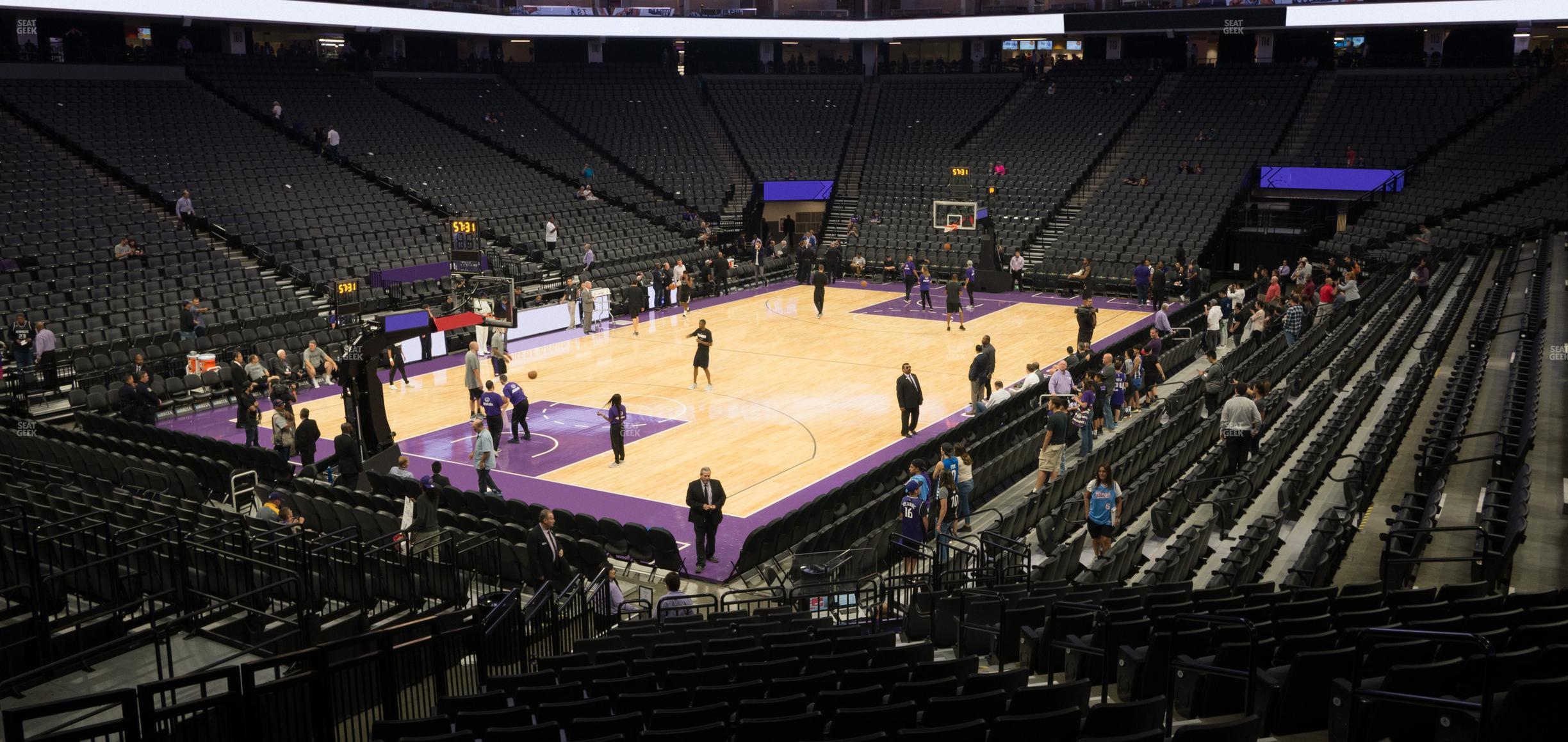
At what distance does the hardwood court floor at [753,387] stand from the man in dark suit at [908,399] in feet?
1.24

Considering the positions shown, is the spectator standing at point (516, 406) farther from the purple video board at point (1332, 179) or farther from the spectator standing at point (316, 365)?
the purple video board at point (1332, 179)

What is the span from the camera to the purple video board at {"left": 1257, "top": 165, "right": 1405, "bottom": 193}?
36.1 m

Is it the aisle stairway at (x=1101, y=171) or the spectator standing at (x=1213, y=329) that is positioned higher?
the aisle stairway at (x=1101, y=171)

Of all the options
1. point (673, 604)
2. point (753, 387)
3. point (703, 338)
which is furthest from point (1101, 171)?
point (673, 604)

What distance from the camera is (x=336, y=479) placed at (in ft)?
53.1

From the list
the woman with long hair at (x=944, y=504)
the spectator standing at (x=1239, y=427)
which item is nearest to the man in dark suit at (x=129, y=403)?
the woman with long hair at (x=944, y=504)

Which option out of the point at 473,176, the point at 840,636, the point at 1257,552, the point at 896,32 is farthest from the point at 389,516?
the point at 896,32

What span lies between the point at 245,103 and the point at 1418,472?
33.4 metres

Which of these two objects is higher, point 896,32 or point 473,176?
point 896,32

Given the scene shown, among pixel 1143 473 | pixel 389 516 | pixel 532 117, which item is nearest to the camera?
pixel 389 516

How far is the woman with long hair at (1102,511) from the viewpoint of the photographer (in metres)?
12.4

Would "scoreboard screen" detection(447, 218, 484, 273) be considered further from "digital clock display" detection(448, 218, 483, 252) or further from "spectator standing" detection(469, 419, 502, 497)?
"spectator standing" detection(469, 419, 502, 497)

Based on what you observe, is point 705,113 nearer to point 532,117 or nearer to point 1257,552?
point 532,117

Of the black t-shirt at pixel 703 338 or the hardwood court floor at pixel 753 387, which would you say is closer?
A: the hardwood court floor at pixel 753 387
